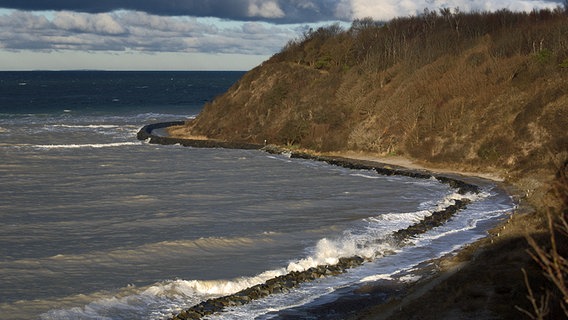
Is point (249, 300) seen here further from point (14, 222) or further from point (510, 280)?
point (14, 222)

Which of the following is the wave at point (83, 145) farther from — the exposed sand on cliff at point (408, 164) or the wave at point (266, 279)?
the wave at point (266, 279)

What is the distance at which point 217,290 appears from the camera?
66.1 feet

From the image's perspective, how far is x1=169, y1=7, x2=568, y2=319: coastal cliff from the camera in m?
46.5

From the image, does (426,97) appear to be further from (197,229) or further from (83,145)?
(197,229)

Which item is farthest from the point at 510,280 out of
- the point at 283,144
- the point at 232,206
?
the point at 283,144

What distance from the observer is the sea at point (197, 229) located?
770 inches

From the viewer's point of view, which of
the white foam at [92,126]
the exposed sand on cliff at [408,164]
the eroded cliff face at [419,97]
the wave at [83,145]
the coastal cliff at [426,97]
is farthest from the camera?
the white foam at [92,126]

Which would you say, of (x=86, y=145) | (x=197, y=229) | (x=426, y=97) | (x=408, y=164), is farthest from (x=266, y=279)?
(x=86, y=145)

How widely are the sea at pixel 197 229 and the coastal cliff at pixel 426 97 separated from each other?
4291 mm

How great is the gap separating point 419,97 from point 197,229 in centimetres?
3402

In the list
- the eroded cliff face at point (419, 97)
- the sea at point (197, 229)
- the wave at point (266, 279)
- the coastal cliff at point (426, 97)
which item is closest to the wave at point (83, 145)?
the sea at point (197, 229)

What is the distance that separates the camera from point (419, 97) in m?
57.9

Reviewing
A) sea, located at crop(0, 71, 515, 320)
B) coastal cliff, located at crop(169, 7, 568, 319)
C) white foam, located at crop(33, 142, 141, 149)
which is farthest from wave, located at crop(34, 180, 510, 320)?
white foam, located at crop(33, 142, 141, 149)

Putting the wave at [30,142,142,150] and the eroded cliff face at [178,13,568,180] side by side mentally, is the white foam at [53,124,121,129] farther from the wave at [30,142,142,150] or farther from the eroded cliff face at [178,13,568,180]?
the wave at [30,142,142,150]
